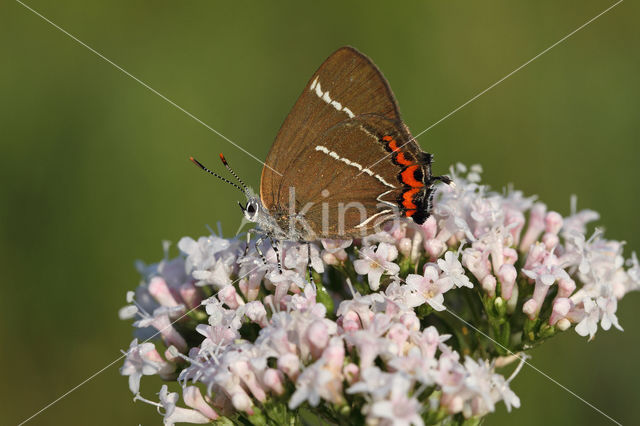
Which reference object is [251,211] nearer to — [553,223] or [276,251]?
[276,251]

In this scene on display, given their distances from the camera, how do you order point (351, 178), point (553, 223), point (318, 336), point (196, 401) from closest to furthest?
point (318, 336) < point (196, 401) < point (351, 178) < point (553, 223)

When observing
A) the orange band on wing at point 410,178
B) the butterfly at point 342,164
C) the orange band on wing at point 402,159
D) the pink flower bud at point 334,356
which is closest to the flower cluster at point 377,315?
the pink flower bud at point 334,356

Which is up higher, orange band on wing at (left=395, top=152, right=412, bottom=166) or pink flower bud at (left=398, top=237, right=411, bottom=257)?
orange band on wing at (left=395, top=152, right=412, bottom=166)

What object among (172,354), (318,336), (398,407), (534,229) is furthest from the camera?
(534,229)

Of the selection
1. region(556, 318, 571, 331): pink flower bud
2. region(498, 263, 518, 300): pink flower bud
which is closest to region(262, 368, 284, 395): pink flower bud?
region(498, 263, 518, 300): pink flower bud

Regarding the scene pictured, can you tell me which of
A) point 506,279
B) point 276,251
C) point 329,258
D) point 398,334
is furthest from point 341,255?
point 506,279

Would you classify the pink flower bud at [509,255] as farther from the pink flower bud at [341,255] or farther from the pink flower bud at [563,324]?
the pink flower bud at [341,255]

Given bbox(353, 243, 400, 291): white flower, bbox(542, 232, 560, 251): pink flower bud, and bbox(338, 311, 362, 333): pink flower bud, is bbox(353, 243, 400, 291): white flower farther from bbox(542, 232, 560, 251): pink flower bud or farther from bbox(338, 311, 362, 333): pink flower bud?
bbox(542, 232, 560, 251): pink flower bud
